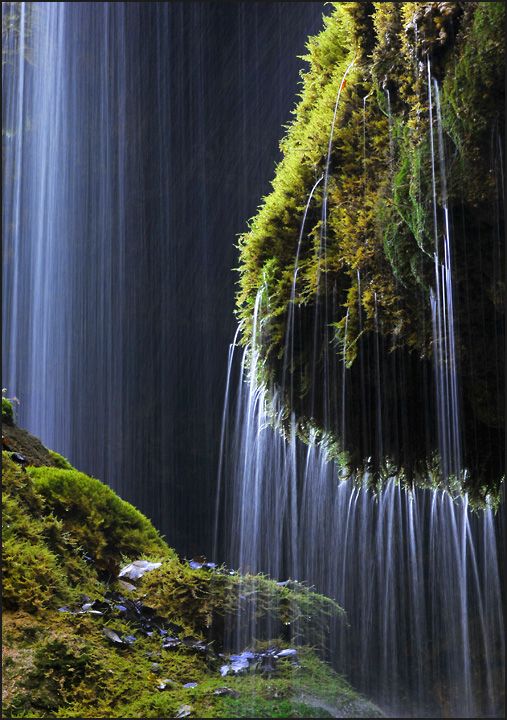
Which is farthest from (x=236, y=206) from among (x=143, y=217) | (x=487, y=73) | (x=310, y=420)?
(x=487, y=73)

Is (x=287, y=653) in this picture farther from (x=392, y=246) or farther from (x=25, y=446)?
(x=392, y=246)

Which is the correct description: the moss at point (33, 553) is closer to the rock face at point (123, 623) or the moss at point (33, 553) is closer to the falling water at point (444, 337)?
the rock face at point (123, 623)

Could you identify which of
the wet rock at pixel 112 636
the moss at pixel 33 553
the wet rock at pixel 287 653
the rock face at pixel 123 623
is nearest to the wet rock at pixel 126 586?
the rock face at pixel 123 623

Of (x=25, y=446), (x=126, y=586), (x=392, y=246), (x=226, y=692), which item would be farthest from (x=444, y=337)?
(x=25, y=446)

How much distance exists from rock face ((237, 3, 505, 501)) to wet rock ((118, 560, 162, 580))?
100cm

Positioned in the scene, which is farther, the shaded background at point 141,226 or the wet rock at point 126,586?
the shaded background at point 141,226

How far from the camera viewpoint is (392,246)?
9.64 feet

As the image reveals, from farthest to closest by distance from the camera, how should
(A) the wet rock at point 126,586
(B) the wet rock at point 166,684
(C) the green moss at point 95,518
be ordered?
(C) the green moss at point 95,518 < (A) the wet rock at point 126,586 < (B) the wet rock at point 166,684

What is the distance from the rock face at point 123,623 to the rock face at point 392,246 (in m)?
0.92

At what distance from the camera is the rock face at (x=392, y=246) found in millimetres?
2748

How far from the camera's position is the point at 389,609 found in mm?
3568

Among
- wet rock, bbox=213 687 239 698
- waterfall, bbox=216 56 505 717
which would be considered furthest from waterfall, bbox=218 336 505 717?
wet rock, bbox=213 687 239 698

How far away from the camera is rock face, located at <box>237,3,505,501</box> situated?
9.02 feet

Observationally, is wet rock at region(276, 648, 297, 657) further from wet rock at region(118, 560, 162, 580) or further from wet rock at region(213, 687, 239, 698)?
wet rock at region(118, 560, 162, 580)
